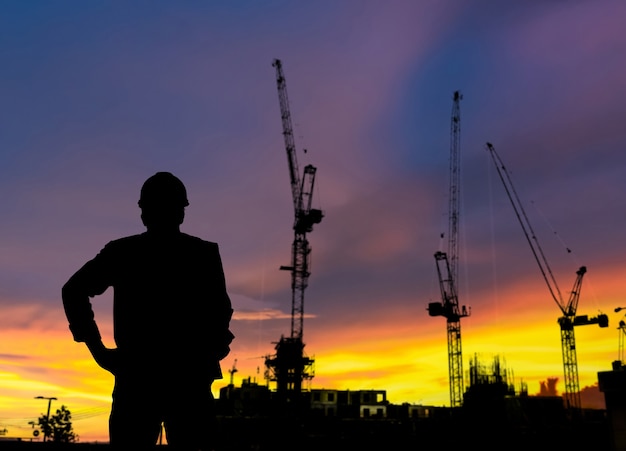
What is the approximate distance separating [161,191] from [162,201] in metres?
0.06

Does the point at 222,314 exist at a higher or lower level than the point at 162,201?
lower

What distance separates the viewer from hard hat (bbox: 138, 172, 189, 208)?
3.45 metres

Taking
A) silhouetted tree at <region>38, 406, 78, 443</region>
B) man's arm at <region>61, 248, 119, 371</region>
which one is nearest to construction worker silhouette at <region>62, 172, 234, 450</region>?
man's arm at <region>61, 248, 119, 371</region>

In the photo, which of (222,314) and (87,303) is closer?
(87,303)

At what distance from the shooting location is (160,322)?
3.29 m

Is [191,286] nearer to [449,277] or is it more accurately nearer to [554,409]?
[554,409]

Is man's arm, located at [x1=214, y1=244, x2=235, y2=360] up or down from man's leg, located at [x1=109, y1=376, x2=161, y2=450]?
up

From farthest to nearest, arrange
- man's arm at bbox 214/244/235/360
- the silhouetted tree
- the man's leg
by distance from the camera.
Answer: the silhouetted tree, man's arm at bbox 214/244/235/360, the man's leg

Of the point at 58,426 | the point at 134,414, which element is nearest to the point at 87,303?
the point at 134,414

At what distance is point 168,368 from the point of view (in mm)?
3211

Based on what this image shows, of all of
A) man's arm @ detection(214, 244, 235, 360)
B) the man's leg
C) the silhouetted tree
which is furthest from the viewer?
the silhouetted tree

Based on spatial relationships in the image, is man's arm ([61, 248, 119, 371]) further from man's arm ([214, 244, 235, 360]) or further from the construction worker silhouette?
man's arm ([214, 244, 235, 360])

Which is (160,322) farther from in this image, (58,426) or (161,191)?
(58,426)

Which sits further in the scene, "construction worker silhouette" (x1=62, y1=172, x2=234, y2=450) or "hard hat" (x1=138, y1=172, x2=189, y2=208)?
"hard hat" (x1=138, y1=172, x2=189, y2=208)
